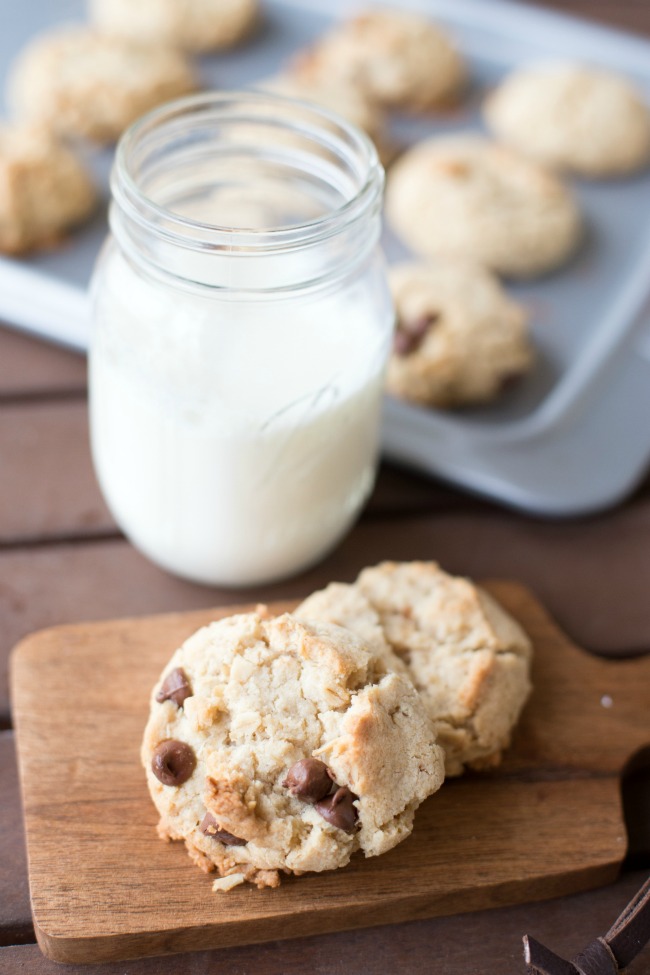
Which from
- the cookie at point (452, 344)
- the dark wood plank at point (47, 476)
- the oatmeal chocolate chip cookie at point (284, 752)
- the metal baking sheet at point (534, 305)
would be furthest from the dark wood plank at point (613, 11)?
the oatmeal chocolate chip cookie at point (284, 752)

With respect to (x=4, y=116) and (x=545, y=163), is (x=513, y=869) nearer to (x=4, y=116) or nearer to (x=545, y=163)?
(x=545, y=163)

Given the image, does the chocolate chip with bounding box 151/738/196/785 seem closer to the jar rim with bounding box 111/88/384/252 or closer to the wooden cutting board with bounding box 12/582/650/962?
the wooden cutting board with bounding box 12/582/650/962

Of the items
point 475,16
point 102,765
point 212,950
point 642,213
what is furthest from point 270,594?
point 475,16

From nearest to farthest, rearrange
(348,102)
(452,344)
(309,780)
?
(309,780) → (452,344) → (348,102)

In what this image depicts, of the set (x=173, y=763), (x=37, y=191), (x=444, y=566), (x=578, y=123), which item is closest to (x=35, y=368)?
(x=37, y=191)

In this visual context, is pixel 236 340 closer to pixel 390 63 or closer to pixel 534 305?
pixel 534 305

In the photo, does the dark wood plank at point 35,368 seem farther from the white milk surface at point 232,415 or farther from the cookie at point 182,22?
the cookie at point 182,22
